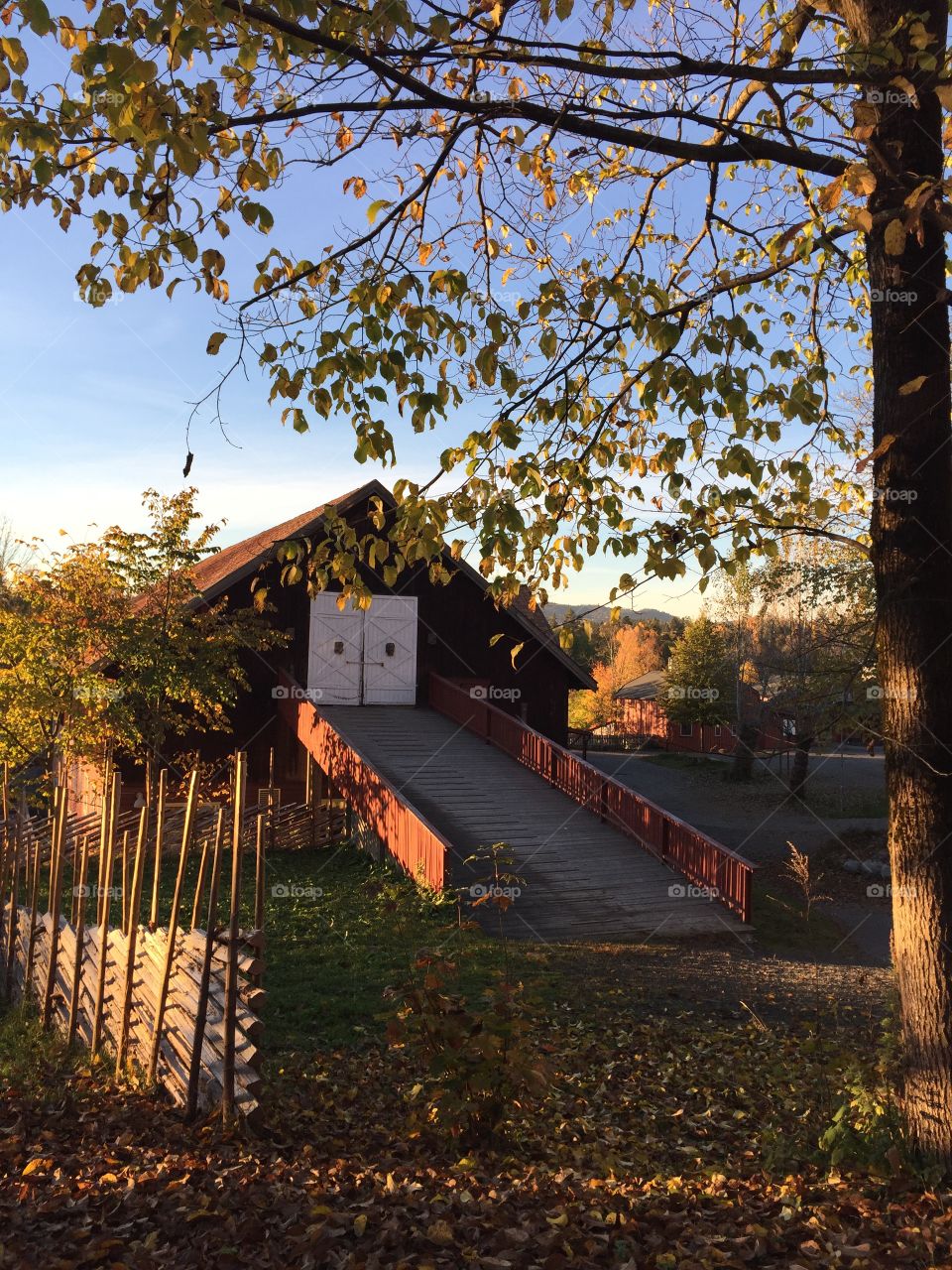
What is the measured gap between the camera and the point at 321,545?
659 centimetres

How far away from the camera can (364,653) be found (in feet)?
79.4

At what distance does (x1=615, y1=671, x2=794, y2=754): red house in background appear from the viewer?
1359 inches

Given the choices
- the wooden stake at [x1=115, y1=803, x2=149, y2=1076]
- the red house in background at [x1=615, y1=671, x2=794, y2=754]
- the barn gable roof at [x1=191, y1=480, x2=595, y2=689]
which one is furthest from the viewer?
the red house in background at [x1=615, y1=671, x2=794, y2=754]

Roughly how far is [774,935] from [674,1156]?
9.36 m

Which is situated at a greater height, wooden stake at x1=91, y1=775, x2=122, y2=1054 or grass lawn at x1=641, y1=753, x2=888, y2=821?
wooden stake at x1=91, y1=775, x2=122, y2=1054

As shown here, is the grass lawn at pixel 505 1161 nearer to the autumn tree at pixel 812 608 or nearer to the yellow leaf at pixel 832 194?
the yellow leaf at pixel 832 194

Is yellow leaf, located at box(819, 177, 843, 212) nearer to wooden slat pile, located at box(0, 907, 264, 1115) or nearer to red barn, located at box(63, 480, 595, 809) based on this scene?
wooden slat pile, located at box(0, 907, 264, 1115)

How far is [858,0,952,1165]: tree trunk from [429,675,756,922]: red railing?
31.7 ft

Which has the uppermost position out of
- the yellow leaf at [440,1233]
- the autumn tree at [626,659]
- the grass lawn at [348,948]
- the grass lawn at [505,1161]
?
the autumn tree at [626,659]

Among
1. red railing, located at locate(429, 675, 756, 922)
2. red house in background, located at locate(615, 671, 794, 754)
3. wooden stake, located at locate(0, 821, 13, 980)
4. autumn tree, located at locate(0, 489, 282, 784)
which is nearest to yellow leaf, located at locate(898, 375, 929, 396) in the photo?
wooden stake, located at locate(0, 821, 13, 980)

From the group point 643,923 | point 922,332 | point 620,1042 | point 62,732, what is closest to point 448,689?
point 62,732

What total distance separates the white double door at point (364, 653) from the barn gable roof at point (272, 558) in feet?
6.67

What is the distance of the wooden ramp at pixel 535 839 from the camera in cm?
1393

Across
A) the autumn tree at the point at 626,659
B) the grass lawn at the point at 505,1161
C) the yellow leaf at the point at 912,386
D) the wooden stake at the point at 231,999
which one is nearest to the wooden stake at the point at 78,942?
the grass lawn at the point at 505,1161
